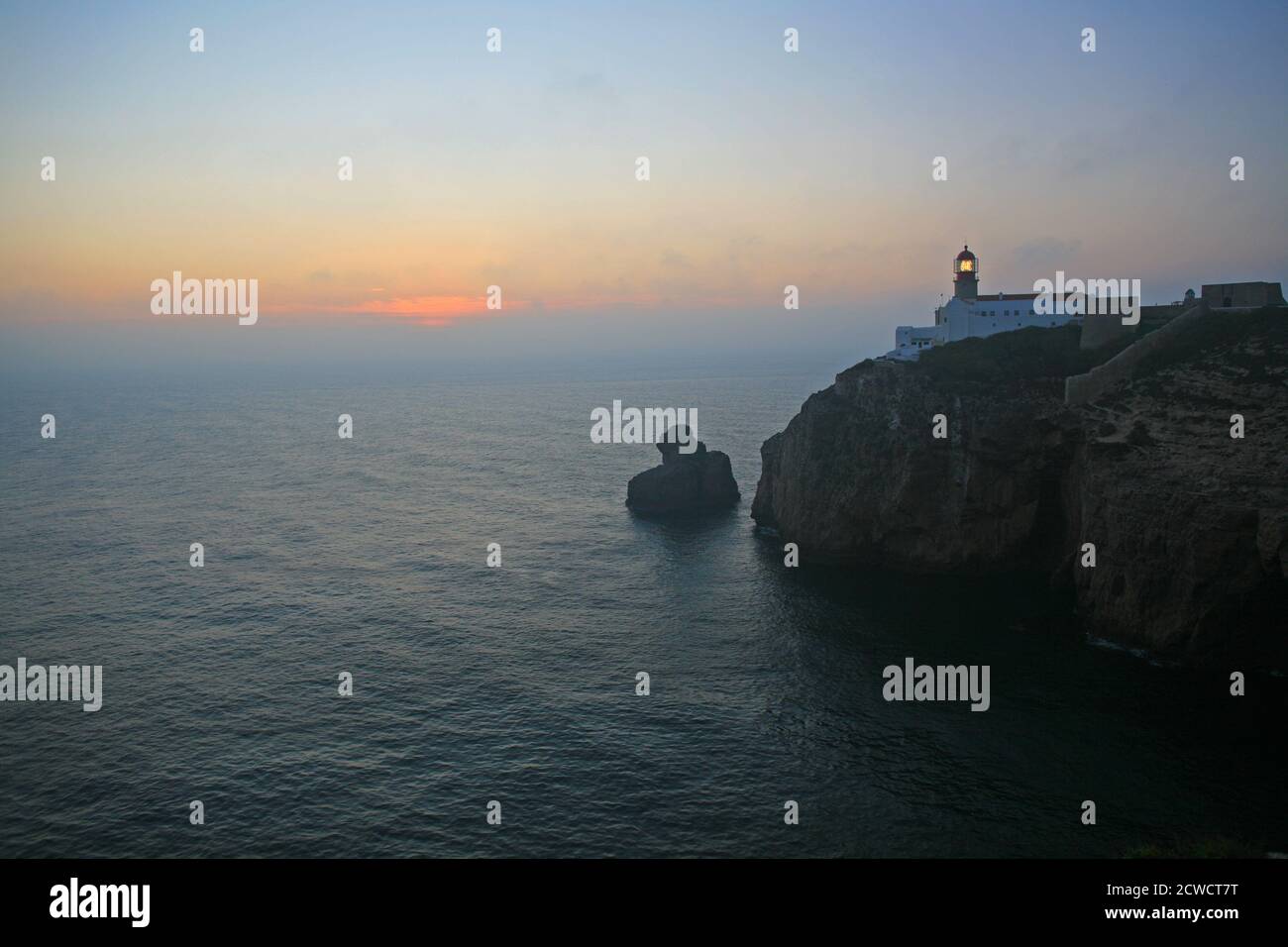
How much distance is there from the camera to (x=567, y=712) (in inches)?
1892

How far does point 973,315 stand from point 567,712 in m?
71.3

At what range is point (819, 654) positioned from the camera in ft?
185

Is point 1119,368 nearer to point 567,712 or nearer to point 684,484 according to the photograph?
point 684,484

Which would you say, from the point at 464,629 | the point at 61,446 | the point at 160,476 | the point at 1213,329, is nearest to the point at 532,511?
the point at 464,629

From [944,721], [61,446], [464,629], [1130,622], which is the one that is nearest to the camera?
[944,721]

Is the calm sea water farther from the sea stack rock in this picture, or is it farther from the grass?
the grass

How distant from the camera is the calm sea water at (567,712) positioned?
37062mm

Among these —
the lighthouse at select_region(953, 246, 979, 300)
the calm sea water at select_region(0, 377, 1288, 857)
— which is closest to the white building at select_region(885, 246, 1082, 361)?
the lighthouse at select_region(953, 246, 979, 300)

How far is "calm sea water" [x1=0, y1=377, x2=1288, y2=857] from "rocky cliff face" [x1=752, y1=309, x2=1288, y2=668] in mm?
3928

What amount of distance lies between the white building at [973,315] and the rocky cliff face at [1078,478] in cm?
839

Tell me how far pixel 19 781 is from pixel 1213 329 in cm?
8478

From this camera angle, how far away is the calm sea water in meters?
37.1
